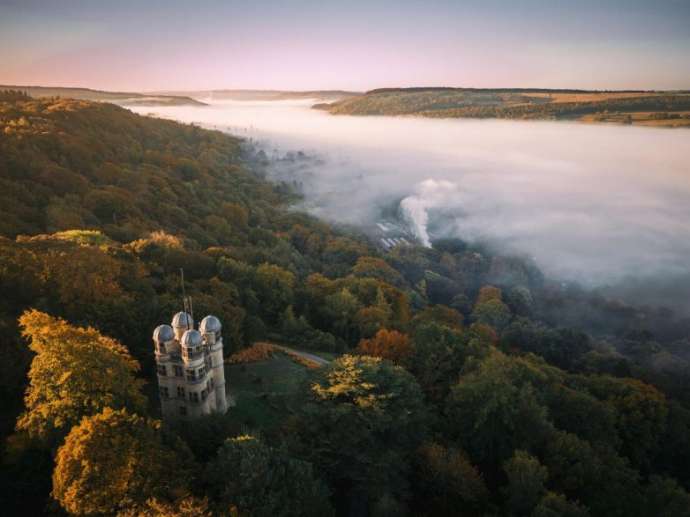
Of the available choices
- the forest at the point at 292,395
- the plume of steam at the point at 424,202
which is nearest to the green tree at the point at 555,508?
the forest at the point at 292,395

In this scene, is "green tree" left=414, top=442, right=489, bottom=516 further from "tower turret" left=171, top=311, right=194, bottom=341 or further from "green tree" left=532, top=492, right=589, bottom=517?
"tower turret" left=171, top=311, right=194, bottom=341

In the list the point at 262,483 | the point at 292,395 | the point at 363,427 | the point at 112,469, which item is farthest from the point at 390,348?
the point at 112,469

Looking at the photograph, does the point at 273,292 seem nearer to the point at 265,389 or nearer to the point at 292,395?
the point at 265,389

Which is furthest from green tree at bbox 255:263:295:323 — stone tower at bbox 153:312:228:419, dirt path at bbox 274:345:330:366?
stone tower at bbox 153:312:228:419

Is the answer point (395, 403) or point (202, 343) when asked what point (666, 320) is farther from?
point (202, 343)

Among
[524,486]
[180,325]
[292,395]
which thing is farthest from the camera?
[292,395]

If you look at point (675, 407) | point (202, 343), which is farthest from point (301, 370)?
point (675, 407)
